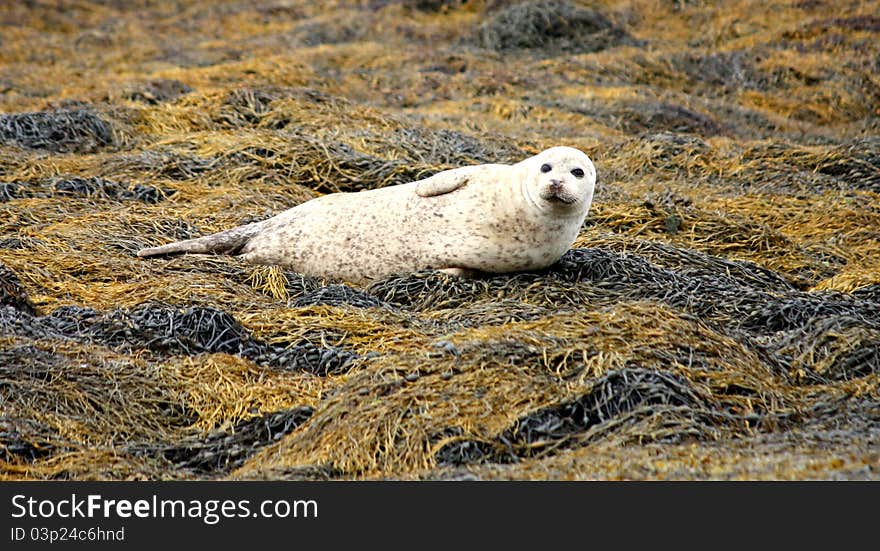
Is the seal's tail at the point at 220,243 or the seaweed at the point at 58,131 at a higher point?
the seal's tail at the point at 220,243

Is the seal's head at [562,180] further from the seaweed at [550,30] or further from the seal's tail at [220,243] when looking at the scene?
the seaweed at [550,30]

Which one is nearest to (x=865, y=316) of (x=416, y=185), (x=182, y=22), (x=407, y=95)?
(x=416, y=185)

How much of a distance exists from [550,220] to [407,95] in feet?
23.5

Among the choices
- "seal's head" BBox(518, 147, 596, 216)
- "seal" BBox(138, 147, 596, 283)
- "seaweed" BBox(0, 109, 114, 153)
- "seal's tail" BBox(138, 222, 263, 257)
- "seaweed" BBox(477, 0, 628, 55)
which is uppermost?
"seal's head" BBox(518, 147, 596, 216)

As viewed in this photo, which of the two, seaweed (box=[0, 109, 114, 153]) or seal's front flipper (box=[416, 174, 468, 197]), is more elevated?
seal's front flipper (box=[416, 174, 468, 197])

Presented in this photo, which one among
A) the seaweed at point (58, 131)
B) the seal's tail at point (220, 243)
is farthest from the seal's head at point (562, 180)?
the seaweed at point (58, 131)

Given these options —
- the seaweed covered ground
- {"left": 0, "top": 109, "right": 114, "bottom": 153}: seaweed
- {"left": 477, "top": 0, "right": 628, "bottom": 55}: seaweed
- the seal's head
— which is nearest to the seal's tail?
the seaweed covered ground

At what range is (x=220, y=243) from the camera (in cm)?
710

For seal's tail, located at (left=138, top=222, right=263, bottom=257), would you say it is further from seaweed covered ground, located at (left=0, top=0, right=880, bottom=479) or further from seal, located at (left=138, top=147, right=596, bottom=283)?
seaweed covered ground, located at (left=0, top=0, right=880, bottom=479)

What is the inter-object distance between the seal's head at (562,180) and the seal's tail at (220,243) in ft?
6.08

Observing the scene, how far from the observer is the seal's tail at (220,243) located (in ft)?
22.7

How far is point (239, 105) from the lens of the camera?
34.0 feet

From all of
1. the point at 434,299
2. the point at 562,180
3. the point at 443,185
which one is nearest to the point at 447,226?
the point at 443,185

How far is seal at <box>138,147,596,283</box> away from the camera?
622 cm
